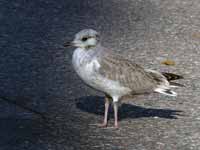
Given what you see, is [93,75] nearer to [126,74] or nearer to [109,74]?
[109,74]

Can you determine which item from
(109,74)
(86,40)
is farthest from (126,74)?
(86,40)

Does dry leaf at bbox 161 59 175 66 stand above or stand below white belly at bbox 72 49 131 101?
above

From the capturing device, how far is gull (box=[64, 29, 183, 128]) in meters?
7.53

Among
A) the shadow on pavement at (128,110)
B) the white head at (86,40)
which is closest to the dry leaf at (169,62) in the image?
the shadow on pavement at (128,110)

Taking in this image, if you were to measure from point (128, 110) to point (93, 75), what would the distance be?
875mm

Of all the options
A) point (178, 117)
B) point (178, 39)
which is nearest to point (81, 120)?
point (178, 117)

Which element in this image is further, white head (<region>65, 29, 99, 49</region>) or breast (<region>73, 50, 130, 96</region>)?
white head (<region>65, 29, 99, 49</region>)

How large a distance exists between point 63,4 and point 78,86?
3.08 meters

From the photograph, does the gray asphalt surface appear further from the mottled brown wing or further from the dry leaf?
the mottled brown wing

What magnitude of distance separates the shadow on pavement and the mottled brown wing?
357mm

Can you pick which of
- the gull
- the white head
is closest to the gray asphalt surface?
the gull

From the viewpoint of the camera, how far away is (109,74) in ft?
24.8

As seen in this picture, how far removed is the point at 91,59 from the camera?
24.8 feet

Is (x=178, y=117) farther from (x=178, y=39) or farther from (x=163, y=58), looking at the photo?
(x=178, y=39)
